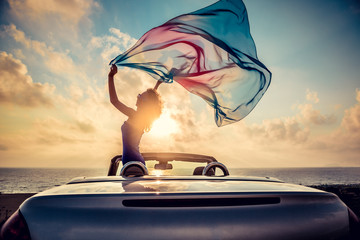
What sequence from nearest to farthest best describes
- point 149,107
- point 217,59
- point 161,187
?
point 161,187 → point 149,107 → point 217,59

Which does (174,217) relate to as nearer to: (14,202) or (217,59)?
(217,59)

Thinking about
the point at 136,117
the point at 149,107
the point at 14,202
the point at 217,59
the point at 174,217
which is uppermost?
the point at 217,59

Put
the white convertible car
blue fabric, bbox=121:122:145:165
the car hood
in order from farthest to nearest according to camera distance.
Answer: blue fabric, bbox=121:122:145:165 < the car hood < the white convertible car

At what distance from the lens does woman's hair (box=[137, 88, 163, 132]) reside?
12.0 ft

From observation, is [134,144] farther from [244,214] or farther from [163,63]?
[244,214]

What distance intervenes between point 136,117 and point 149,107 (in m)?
0.25

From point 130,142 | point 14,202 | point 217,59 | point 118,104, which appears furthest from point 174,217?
point 14,202

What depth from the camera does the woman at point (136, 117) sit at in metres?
3.47

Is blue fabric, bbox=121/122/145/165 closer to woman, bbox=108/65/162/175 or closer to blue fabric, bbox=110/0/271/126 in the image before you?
woman, bbox=108/65/162/175

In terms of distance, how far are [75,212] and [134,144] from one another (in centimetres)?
244

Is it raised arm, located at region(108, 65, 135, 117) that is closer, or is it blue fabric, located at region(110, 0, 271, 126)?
raised arm, located at region(108, 65, 135, 117)

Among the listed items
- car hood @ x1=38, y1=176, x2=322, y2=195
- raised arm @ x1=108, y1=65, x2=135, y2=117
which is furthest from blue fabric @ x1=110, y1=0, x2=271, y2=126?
car hood @ x1=38, y1=176, x2=322, y2=195

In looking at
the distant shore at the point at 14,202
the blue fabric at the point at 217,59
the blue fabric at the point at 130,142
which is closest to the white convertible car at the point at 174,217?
the blue fabric at the point at 130,142

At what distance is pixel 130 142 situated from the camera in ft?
11.5
